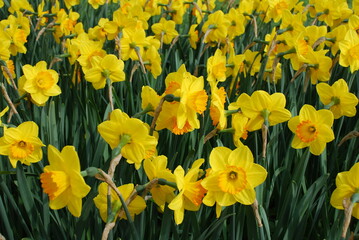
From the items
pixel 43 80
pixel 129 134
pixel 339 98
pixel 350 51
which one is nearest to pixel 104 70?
pixel 43 80

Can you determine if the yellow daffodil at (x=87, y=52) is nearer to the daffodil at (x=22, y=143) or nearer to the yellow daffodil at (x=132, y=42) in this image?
the yellow daffodil at (x=132, y=42)

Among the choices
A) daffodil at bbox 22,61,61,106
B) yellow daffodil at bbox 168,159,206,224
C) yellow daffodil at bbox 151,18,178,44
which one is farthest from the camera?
yellow daffodil at bbox 151,18,178,44

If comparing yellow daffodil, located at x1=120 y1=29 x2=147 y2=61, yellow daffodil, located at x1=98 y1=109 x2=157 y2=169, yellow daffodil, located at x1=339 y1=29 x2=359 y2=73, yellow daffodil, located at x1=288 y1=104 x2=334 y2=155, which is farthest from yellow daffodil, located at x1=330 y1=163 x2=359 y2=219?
yellow daffodil, located at x1=120 y1=29 x2=147 y2=61

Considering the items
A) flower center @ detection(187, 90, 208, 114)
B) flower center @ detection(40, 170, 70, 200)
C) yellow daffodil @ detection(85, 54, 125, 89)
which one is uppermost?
flower center @ detection(187, 90, 208, 114)

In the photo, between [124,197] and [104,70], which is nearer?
[124,197]

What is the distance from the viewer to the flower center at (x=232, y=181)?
3.58ft

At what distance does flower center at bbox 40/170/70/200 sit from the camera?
100 centimetres

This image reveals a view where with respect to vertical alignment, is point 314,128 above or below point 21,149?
above

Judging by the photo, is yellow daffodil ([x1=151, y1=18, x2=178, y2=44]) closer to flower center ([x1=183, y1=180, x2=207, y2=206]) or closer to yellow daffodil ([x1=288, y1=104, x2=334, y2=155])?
yellow daffodil ([x1=288, y1=104, x2=334, y2=155])

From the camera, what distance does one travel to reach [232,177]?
1.13 metres

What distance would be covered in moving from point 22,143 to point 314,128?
99 centimetres

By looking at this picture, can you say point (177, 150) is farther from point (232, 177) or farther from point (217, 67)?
point (232, 177)

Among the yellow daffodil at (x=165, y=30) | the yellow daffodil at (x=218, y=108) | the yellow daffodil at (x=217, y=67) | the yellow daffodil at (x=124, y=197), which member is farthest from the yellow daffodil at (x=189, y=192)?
the yellow daffodil at (x=165, y=30)

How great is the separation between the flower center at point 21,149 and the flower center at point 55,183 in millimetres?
358
